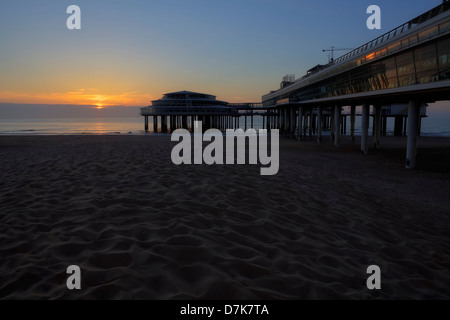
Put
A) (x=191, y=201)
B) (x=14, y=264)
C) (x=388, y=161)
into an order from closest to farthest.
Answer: (x=14, y=264) → (x=191, y=201) → (x=388, y=161)

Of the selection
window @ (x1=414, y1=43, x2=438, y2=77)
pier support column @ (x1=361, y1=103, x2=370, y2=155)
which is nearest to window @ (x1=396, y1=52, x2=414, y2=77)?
window @ (x1=414, y1=43, x2=438, y2=77)

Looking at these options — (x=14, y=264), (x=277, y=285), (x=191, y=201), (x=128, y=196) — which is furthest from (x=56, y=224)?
(x=277, y=285)

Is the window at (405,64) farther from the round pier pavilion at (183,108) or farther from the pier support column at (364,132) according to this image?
the round pier pavilion at (183,108)

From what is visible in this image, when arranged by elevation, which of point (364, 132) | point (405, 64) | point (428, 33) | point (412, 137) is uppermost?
point (428, 33)

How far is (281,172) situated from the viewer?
35.8 feet

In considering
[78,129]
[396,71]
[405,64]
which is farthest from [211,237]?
[78,129]

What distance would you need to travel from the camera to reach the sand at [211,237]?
137 inches

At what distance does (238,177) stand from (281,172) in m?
2.37

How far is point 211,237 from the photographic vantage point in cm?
469

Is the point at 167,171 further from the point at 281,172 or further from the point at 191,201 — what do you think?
the point at 281,172

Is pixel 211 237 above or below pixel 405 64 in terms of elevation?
below

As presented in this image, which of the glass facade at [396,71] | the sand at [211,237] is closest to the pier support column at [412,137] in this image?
the glass facade at [396,71]

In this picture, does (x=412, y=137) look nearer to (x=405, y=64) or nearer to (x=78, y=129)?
(x=405, y=64)

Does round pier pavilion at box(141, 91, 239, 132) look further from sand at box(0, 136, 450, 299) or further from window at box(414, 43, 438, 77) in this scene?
sand at box(0, 136, 450, 299)
